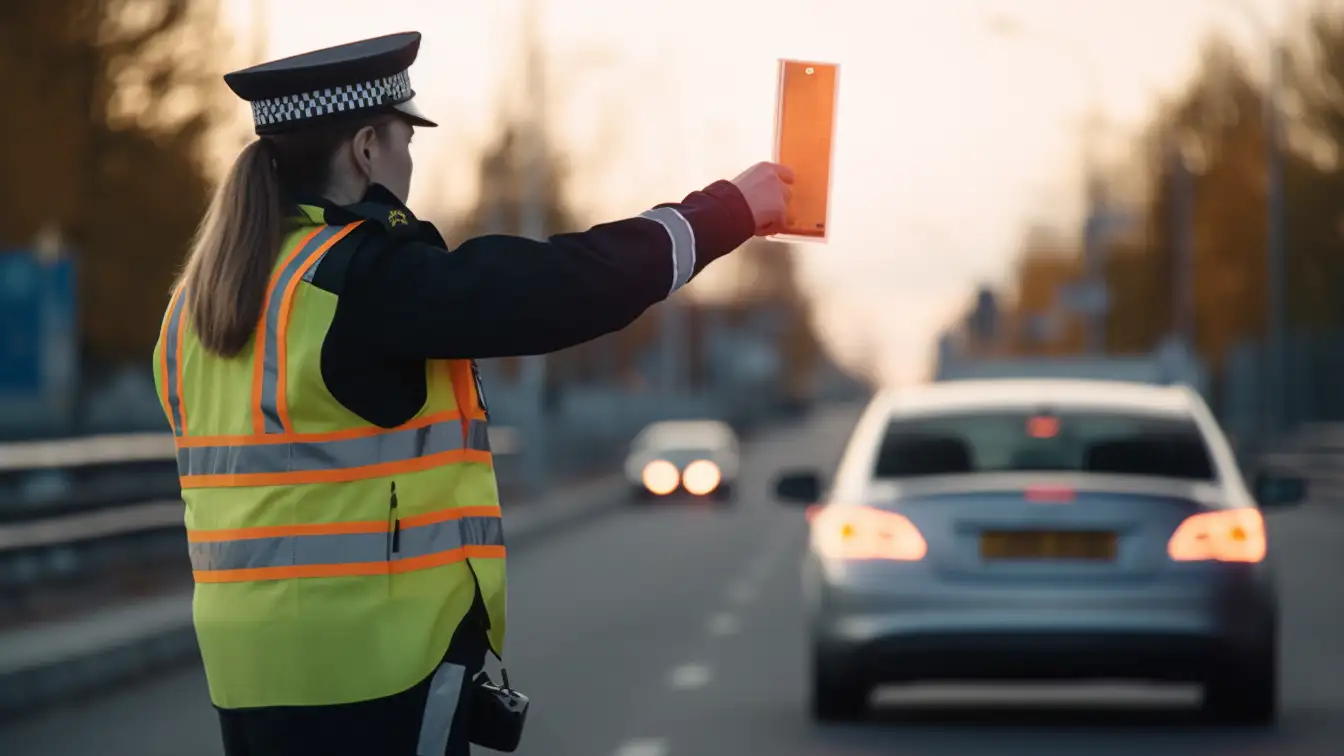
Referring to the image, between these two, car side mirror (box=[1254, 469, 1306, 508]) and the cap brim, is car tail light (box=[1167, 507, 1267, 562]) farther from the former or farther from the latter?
the cap brim

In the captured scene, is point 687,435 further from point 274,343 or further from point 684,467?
point 274,343

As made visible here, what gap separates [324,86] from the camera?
12.8 feet

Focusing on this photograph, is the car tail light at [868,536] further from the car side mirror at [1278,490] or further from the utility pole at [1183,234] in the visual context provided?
the utility pole at [1183,234]

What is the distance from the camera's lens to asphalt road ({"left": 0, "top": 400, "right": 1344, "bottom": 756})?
11.1m

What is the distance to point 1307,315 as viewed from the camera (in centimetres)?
5856

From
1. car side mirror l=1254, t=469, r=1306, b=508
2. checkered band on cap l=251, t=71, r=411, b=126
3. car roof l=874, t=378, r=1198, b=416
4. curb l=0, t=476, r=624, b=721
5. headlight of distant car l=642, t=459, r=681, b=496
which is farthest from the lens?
headlight of distant car l=642, t=459, r=681, b=496

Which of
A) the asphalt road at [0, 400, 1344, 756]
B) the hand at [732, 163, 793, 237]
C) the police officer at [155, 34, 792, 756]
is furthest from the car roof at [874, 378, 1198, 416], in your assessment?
the police officer at [155, 34, 792, 756]

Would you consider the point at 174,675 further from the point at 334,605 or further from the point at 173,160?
the point at 173,160

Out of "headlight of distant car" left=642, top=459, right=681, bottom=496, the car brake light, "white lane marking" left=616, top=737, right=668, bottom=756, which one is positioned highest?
the car brake light

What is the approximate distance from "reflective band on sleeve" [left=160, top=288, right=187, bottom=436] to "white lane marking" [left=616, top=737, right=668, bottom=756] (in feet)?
23.1

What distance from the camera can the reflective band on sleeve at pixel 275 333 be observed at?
12.4 ft

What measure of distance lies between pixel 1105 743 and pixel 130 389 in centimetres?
4823

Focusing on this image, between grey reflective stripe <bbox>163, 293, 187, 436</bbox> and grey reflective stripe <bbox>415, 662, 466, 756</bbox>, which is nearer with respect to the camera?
grey reflective stripe <bbox>415, 662, 466, 756</bbox>

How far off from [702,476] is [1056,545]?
119ft
